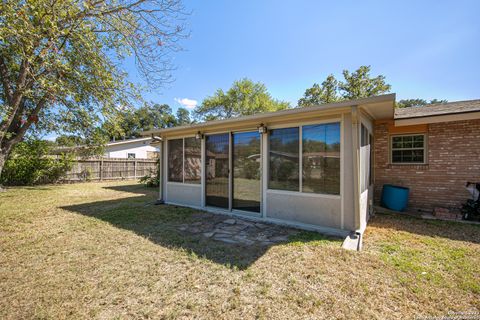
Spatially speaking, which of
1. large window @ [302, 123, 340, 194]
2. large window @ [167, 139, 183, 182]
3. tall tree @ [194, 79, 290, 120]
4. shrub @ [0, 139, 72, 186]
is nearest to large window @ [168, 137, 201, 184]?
large window @ [167, 139, 183, 182]

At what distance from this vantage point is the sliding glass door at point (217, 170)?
240 inches

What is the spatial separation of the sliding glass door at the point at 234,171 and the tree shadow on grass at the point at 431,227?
9.63 feet

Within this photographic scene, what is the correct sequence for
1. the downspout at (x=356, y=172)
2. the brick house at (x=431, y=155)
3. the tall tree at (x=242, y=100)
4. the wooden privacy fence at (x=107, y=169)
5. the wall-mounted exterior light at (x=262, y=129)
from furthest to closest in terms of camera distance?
the tall tree at (x=242, y=100) < the wooden privacy fence at (x=107, y=169) < the brick house at (x=431, y=155) < the wall-mounted exterior light at (x=262, y=129) < the downspout at (x=356, y=172)

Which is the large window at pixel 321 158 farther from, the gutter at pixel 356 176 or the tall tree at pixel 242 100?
the tall tree at pixel 242 100

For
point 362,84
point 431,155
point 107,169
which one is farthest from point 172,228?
point 362,84

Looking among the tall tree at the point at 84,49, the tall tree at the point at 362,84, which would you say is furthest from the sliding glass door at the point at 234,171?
the tall tree at the point at 362,84

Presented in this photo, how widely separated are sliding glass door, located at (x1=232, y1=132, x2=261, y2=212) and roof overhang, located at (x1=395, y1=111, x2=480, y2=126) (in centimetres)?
427

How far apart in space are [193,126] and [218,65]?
734 cm

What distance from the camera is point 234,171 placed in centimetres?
596

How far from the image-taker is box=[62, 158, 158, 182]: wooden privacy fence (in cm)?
1351

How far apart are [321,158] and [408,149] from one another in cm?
389

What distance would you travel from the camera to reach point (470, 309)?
219 centimetres

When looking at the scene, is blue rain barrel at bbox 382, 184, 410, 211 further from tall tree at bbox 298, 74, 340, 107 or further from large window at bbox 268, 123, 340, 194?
tall tree at bbox 298, 74, 340, 107

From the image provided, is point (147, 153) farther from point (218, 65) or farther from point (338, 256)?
point (338, 256)
